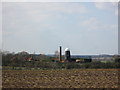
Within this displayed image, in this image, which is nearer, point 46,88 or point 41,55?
point 46,88

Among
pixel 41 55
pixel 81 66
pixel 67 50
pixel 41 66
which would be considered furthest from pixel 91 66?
pixel 67 50

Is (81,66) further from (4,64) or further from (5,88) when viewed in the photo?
(5,88)

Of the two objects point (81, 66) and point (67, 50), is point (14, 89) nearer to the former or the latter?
point (81, 66)

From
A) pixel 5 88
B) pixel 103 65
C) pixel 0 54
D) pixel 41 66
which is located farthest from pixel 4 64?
pixel 5 88

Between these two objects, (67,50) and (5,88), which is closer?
(5,88)

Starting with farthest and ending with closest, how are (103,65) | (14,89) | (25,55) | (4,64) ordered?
(25,55) → (103,65) → (4,64) → (14,89)

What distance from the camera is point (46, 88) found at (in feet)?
41.9

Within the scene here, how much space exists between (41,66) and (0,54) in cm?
489

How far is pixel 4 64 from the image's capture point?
102ft

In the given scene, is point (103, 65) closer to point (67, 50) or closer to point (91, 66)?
point (91, 66)

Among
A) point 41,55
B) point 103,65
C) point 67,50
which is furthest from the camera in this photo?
point 67,50

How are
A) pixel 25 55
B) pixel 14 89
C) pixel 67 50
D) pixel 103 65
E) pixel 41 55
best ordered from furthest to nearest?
pixel 67 50 → pixel 41 55 → pixel 25 55 → pixel 103 65 → pixel 14 89

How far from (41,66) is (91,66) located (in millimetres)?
5845

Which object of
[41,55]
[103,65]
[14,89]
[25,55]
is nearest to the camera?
[14,89]
